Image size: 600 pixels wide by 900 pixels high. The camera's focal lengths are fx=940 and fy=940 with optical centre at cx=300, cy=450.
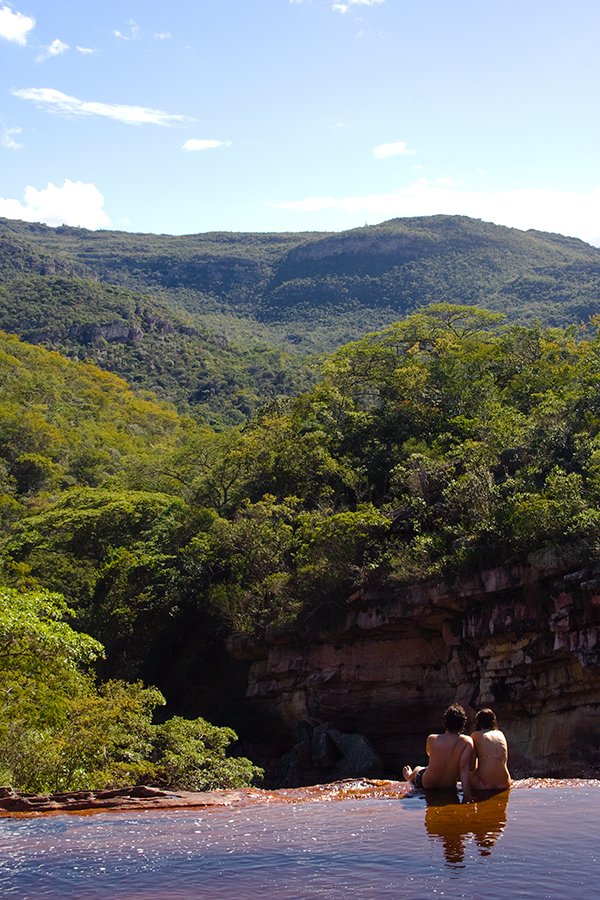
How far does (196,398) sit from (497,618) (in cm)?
6797

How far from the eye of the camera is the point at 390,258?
140625 mm

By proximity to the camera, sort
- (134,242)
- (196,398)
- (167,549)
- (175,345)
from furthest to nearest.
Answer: (134,242) → (175,345) → (196,398) → (167,549)

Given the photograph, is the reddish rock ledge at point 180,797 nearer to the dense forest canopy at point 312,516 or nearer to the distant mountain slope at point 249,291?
the dense forest canopy at point 312,516

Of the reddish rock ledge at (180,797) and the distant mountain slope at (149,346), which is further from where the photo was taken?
the distant mountain slope at (149,346)

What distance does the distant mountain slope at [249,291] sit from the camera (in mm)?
94062

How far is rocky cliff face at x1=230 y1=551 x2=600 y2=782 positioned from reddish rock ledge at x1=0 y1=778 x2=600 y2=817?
30.9 ft

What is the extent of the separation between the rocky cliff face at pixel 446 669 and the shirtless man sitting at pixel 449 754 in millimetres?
→ 10797

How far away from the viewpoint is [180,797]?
10.4 meters

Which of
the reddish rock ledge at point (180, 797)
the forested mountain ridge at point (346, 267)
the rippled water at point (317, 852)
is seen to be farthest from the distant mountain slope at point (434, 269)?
the rippled water at point (317, 852)

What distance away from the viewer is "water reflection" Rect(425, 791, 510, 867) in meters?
7.02

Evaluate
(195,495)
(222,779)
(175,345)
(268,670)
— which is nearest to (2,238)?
(175,345)

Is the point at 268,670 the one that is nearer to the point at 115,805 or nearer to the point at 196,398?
the point at 115,805

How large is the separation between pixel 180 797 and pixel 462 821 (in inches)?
144

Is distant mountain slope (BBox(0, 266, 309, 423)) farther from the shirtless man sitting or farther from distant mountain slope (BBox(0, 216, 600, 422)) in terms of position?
the shirtless man sitting
